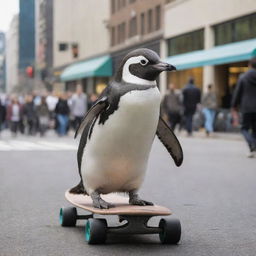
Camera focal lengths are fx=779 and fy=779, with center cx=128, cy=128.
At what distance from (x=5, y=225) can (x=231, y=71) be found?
25.4 m

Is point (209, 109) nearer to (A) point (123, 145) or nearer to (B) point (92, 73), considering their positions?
(A) point (123, 145)

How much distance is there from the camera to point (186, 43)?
3653cm

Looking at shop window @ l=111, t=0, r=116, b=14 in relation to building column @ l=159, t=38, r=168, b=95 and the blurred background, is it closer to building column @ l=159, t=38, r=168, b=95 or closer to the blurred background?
the blurred background

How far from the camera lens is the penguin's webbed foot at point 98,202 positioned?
18.4ft

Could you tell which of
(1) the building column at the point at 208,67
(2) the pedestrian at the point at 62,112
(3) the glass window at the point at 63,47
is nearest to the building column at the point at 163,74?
(1) the building column at the point at 208,67

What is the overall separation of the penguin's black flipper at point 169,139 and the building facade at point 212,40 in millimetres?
19836

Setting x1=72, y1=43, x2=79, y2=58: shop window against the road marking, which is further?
x1=72, y1=43, x2=79, y2=58: shop window

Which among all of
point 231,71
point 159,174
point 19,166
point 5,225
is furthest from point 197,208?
point 231,71

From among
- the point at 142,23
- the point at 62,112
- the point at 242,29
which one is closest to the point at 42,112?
the point at 62,112

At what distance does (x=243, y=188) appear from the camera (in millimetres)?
9523

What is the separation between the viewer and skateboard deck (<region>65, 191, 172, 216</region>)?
5.41 metres

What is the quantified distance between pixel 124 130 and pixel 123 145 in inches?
5.4

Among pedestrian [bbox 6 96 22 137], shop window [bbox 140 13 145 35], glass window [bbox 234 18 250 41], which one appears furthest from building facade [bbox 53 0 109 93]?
pedestrian [bbox 6 96 22 137]

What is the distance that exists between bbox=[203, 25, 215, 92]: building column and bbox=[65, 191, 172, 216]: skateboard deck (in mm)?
26483
